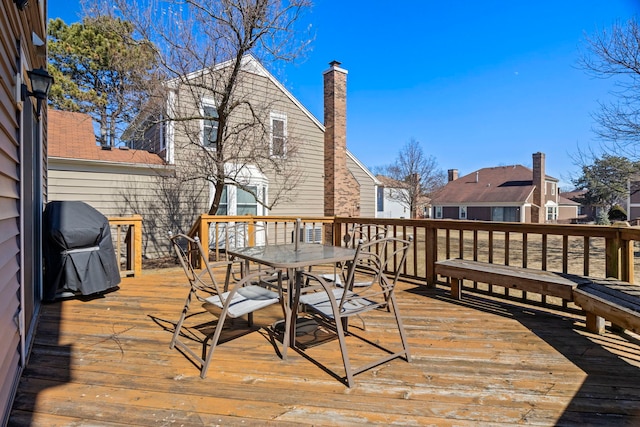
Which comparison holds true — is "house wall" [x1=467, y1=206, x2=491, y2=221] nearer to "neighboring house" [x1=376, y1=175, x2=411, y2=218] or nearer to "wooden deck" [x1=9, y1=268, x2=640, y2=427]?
"neighboring house" [x1=376, y1=175, x2=411, y2=218]

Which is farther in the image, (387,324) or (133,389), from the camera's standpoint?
(387,324)

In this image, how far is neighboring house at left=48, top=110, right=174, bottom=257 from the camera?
7.35 meters

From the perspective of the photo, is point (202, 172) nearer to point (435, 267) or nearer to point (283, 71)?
point (283, 71)

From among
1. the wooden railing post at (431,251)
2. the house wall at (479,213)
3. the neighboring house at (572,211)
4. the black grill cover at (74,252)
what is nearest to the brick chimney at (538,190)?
the house wall at (479,213)

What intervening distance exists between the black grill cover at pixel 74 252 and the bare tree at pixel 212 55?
3423 millimetres

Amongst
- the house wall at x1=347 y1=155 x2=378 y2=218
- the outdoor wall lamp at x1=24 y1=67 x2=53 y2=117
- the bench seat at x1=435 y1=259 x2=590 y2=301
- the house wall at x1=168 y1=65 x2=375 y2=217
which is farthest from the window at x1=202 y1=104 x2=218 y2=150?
the house wall at x1=347 y1=155 x2=378 y2=218

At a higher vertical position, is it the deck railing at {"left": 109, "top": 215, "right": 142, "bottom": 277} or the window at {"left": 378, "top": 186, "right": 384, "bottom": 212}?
the window at {"left": 378, "top": 186, "right": 384, "bottom": 212}

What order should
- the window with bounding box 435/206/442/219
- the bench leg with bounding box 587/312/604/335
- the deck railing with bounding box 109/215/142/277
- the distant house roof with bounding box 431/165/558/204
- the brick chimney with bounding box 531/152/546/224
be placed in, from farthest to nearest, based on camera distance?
the window with bounding box 435/206/442/219 < the distant house roof with bounding box 431/165/558/204 < the brick chimney with bounding box 531/152/546/224 < the deck railing with bounding box 109/215/142/277 < the bench leg with bounding box 587/312/604/335

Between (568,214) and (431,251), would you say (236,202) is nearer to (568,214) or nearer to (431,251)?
(431,251)

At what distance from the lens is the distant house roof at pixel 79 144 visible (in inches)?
300

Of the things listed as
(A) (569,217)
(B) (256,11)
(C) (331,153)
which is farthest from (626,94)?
(A) (569,217)

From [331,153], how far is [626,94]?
8.29 metres

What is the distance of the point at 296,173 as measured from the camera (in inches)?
404

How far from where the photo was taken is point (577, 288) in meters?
2.90
